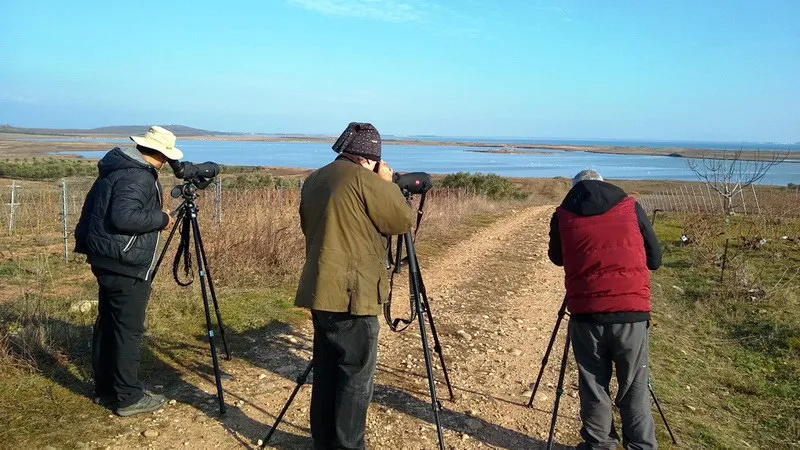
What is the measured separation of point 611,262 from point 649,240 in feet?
1.12

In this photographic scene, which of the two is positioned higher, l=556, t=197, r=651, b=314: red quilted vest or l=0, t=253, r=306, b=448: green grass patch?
l=556, t=197, r=651, b=314: red quilted vest

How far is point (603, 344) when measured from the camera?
321cm

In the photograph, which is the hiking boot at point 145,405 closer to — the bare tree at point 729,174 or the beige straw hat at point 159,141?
the beige straw hat at point 159,141

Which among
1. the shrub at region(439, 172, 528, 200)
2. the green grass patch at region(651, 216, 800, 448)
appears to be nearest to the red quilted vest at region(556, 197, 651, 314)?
the green grass patch at region(651, 216, 800, 448)

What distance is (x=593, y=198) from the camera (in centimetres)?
318

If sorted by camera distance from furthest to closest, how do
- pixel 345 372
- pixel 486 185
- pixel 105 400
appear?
1. pixel 486 185
2. pixel 105 400
3. pixel 345 372

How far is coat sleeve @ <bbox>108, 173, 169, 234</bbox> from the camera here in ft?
11.4

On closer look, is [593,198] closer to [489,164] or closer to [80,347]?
[80,347]

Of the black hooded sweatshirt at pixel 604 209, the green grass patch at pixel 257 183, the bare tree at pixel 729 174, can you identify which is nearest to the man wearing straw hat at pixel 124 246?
the black hooded sweatshirt at pixel 604 209

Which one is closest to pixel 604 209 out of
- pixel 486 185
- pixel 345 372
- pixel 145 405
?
pixel 345 372

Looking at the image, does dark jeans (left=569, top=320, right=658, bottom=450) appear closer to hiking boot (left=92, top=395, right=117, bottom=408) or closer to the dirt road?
the dirt road

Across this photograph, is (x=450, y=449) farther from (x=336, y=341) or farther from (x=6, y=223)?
(x=6, y=223)

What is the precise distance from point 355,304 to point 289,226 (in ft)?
20.3

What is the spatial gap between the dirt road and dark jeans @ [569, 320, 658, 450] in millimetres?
541
